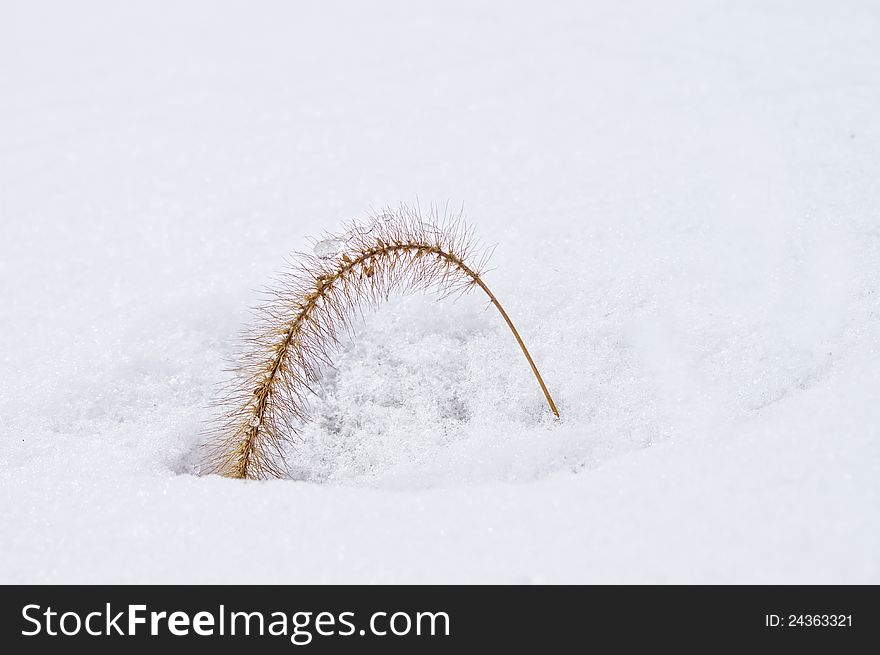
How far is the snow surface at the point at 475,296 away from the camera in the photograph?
1.63 meters

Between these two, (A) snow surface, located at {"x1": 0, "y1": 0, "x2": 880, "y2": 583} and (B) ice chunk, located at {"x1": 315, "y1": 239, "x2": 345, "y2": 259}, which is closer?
(A) snow surface, located at {"x1": 0, "y1": 0, "x2": 880, "y2": 583}

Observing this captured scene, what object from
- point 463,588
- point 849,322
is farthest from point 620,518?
point 849,322

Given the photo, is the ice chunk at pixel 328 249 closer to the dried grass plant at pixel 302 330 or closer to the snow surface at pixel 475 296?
the dried grass plant at pixel 302 330

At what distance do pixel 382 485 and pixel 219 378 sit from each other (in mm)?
768

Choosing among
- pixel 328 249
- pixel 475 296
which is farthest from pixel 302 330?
pixel 475 296

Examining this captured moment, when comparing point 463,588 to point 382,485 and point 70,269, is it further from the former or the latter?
point 70,269

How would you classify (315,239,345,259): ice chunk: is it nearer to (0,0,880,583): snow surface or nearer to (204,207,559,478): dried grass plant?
(204,207,559,478): dried grass plant

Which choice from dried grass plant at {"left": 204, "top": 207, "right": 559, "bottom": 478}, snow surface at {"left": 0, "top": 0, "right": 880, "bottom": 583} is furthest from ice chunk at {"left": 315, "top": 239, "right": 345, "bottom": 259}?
snow surface at {"left": 0, "top": 0, "right": 880, "bottom": 583}

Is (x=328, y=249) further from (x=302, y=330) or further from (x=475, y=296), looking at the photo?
(x=475, y=296)

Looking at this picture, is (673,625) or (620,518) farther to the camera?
(620,518)

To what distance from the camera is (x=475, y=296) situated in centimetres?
251

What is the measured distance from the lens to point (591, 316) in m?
2.39

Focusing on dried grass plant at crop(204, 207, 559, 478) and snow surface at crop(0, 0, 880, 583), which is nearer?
snow surface at crop(0, 0, 880, 583)

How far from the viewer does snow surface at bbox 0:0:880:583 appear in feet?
5.36
